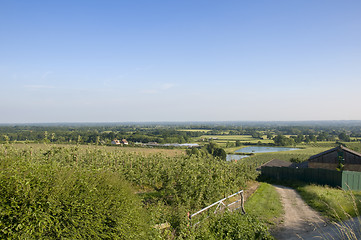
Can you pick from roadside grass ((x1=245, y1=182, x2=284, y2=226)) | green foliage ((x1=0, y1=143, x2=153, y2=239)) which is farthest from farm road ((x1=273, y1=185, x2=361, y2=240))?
green foliage ((x1=0, y1=143, x2=153, y2=239))

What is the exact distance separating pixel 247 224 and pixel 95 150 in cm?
1086

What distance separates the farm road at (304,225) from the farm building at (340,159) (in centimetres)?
1171

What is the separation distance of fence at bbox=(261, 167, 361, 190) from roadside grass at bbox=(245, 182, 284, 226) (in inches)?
277

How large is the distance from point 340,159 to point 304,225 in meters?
17.4

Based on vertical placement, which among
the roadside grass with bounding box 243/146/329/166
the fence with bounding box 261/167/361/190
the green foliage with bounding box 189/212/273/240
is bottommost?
the roadside grass with bounding box 243/146/329/166

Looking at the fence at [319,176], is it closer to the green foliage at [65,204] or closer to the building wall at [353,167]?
the building wall at [353,167]

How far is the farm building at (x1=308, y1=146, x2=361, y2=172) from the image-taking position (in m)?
24.7

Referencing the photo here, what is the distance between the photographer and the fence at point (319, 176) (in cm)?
2102

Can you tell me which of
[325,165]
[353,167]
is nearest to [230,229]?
[353,167]

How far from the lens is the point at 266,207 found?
14.4 m

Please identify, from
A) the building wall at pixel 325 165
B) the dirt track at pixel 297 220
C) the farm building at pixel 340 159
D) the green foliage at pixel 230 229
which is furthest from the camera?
the building wall at pixel 325 165

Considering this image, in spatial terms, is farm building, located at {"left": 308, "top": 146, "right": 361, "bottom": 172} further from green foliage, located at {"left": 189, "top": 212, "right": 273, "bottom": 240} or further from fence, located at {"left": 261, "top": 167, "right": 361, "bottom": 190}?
green foliage, located at {"left": 189, "top": 212, "right": 273, "bottom": 240}

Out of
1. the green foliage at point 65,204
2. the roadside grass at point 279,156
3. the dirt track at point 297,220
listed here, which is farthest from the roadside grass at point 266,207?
the roadside grass at point 279,156

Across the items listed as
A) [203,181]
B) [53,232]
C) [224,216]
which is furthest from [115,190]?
[203,181]
